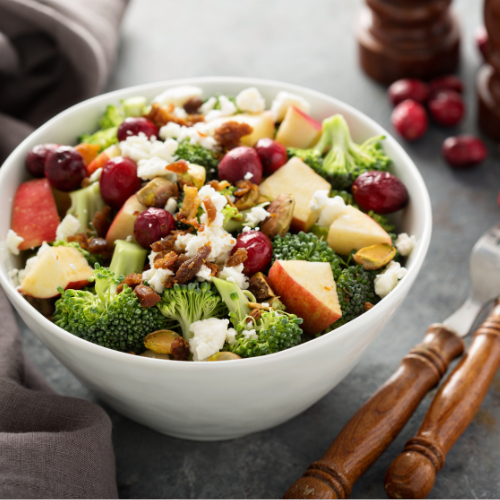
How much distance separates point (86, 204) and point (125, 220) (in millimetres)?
195

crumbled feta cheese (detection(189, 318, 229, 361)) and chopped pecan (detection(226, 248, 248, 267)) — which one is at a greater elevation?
chopped pecan (detection(226, 248, 248, 267))

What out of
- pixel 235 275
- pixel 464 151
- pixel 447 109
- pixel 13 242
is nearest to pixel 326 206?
pixel 235 275

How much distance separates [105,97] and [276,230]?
3.02 feet

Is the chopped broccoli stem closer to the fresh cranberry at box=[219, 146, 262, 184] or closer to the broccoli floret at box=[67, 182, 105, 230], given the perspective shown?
the broccoli floret at box=[67, 182, 105, 230]

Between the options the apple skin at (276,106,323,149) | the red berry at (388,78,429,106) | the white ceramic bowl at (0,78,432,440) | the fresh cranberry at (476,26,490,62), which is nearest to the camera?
the white ceramic bowl at (0,78,432,440)

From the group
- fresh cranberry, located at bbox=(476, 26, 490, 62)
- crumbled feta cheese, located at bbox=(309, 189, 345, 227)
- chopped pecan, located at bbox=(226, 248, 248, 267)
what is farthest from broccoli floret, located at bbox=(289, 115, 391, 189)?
fresh cranberry, located at bbox=(476, 26, 490, 62)

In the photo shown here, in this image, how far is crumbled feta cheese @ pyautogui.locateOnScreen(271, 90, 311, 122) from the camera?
2.02m

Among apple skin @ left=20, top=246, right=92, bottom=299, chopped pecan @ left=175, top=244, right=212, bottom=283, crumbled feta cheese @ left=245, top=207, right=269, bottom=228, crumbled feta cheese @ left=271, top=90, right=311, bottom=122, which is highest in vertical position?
crumbled feta cheese @ left=271, top=90, right=311, bottom=122

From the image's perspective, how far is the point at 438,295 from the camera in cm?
225

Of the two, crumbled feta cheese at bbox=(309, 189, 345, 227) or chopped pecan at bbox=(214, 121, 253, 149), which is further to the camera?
chopped pecan at bbox=(214, 121, 253, 149)

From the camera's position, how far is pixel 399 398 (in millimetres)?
1730

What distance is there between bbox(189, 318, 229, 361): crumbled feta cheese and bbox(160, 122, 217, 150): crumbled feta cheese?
645 millimetres

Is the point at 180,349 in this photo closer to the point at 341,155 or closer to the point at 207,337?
the point at 207,337

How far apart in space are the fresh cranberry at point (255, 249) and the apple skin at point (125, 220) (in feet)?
1.07
